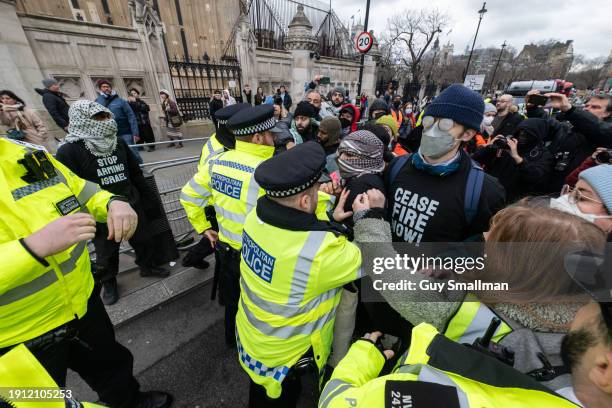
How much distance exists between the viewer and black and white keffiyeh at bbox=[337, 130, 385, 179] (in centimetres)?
196

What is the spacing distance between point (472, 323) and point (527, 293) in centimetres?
23

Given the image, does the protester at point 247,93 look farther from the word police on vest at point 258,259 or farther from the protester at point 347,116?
the word police on vest at point 258,259

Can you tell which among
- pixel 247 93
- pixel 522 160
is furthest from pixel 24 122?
pixel 247 93

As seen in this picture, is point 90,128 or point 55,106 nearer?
point 90,128

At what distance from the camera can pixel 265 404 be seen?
69.3 inches

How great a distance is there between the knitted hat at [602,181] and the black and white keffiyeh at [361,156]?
1134 millimetres

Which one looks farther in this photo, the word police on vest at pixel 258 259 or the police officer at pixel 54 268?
the word police on vest at pixel 258 259

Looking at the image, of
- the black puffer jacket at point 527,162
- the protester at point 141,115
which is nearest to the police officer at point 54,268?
the black puffer jacket at point 527,162

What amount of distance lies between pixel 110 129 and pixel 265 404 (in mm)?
2927

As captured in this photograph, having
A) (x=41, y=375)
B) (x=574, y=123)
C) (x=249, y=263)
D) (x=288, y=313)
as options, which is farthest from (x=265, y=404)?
(x=574, y=123)

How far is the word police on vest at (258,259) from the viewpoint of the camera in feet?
4.72

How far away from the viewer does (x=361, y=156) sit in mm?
1955

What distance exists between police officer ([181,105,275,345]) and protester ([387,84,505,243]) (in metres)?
1.18

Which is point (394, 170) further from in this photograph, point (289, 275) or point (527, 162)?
point (527, 162)
